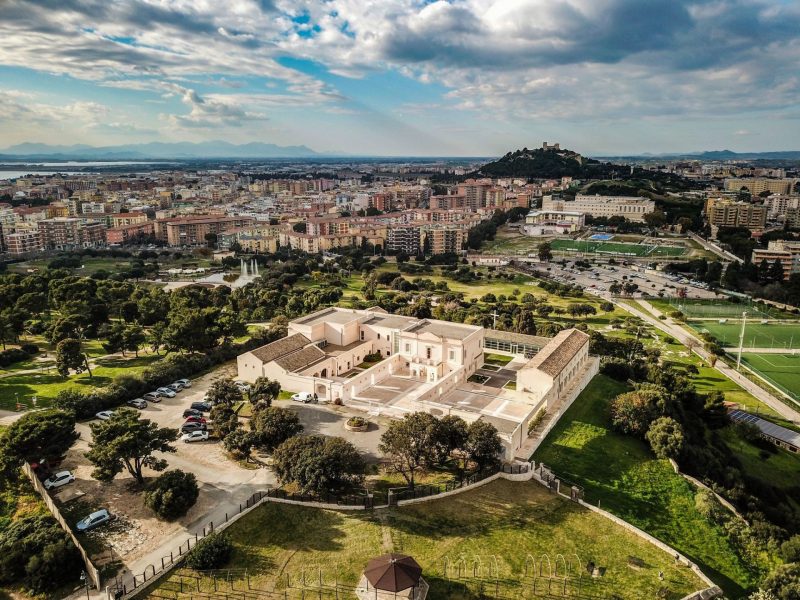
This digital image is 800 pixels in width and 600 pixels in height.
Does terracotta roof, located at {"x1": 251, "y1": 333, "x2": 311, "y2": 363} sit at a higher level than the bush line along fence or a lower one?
higher

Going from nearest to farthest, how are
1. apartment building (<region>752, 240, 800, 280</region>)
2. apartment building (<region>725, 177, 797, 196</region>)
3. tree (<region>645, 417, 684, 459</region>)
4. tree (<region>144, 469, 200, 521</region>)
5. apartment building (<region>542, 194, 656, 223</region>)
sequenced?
tree (<region>144, 469, 200, 521</region>)
tree (<region>645, 417, 684, 459</region>)
apartment building (<region>752, 240, 800, 280</region>)
apartment building (<region>542, 194, 656, 223</region>)
apartment building (<region>725, 177, 797, 196</region>)

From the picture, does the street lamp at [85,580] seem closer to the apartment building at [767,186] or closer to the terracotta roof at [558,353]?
the terracotta roof at [558,353]

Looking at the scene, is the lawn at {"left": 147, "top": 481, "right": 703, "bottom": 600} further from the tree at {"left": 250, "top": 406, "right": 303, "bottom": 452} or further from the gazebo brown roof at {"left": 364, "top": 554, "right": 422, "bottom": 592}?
the tree at {"left": 250, "top": 406, "right": 303, "bottom": 452}

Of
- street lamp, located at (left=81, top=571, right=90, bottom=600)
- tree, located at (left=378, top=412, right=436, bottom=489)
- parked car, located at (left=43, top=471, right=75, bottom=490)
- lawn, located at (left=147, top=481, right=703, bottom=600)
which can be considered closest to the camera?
street lamp, located at (left=81, top=571, right=90, bottom=600)

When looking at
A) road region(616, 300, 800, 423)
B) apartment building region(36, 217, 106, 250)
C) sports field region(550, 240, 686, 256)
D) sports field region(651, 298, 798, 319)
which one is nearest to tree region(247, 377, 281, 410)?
road region(616, 300, 800, 423)

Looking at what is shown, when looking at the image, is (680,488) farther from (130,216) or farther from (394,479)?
(130,216)

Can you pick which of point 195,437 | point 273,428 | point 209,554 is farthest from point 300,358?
point 209,554
